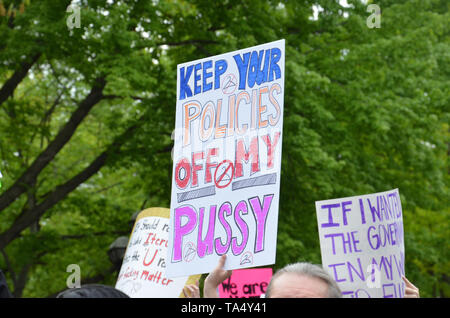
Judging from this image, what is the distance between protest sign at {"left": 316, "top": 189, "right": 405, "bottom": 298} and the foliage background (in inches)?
187

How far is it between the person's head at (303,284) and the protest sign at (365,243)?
2633 mm

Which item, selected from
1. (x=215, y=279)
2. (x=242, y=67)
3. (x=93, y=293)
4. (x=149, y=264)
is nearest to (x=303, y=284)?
(x=93, y=293)

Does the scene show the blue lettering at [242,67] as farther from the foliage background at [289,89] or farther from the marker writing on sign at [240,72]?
the foliage background at [289,89]

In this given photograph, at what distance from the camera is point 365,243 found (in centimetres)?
512

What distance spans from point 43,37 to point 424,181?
7104 mm

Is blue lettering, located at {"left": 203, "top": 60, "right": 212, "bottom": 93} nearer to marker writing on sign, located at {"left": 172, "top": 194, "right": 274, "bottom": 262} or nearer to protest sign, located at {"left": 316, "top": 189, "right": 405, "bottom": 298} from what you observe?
marker writing on sign, located at {"left": 172, "top": 194, "right": 274, "bottom": 262}

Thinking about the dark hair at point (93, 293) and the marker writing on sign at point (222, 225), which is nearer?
the dark hair at point (93, 293)

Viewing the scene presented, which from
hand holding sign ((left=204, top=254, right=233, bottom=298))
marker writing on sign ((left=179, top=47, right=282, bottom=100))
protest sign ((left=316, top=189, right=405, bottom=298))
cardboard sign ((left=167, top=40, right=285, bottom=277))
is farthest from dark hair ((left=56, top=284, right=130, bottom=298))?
protest sign ((left=316, top=189, right=405, bottom=298))

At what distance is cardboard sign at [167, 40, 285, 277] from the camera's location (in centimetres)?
361

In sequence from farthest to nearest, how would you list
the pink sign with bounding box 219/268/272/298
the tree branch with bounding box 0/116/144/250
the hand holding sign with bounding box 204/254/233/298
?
the tree branch with bounding box 0/116/144/250
the pink sign with bounding box 219/268/272/298
the hand holding sign with bounding box 204/254/233/298

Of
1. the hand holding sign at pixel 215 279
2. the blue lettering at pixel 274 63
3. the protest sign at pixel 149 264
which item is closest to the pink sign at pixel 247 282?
the protest sign at pixel 149 264

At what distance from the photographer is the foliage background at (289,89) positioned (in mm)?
10195

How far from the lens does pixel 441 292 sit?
70.0 ft
